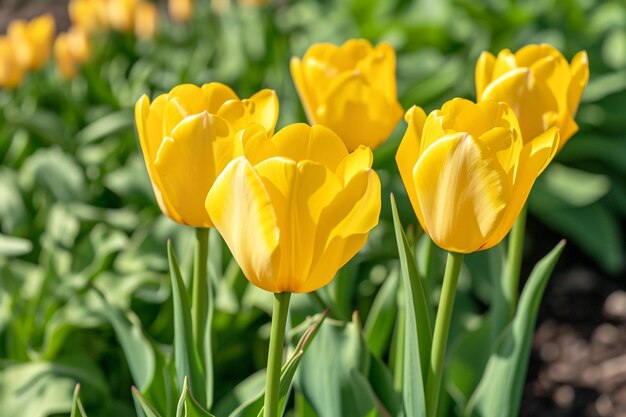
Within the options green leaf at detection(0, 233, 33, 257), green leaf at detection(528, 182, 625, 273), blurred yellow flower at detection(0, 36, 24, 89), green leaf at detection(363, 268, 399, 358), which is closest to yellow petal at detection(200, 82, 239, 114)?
green leaf at detection(363, 268, 399, 358)

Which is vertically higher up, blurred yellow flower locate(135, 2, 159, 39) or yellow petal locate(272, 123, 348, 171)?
yellow petal locate(272, 123, 348, 171)

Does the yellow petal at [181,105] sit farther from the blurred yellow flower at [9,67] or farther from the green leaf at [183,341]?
the blurred yellow flower at [9,67]

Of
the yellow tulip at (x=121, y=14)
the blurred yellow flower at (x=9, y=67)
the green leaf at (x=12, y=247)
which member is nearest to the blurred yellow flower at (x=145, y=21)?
the yellow tulip at (x=121, y=14)

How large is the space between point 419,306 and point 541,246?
2.00m

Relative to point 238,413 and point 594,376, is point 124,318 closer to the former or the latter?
point 238,413

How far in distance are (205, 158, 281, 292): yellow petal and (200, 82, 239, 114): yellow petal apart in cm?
23

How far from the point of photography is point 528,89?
4.09 feet

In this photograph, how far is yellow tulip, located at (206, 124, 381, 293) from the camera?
3.05 feet

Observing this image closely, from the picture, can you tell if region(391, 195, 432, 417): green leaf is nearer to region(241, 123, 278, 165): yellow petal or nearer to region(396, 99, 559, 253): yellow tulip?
→ region(396, 99, 559, 253): yellow tulip

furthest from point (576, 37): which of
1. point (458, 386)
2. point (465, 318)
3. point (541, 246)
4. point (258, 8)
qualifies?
point (458, 386)

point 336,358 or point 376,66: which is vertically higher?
point 376,66

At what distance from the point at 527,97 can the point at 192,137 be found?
18.6 inches

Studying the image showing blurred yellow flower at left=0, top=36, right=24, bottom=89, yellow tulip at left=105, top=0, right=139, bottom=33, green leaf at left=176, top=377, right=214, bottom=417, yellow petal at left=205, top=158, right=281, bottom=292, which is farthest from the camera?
yellow tulip at left=105, top=0, right=139, bottom=33

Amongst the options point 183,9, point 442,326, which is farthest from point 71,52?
point 442,326
